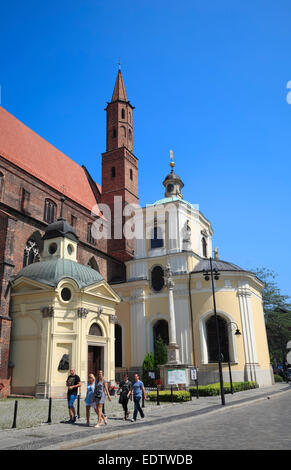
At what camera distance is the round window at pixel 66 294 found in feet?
75.2

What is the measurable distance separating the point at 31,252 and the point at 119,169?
56.4 feet

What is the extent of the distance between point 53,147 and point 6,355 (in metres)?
22.7

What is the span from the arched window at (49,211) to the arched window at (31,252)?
3332mm

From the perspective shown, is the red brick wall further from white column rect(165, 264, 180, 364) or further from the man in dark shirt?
the man in dark shirt

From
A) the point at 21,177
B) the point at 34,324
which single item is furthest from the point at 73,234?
the point at 34,324

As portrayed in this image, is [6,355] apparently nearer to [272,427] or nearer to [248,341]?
[272,427]

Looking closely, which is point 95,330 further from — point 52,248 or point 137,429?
point 137,429

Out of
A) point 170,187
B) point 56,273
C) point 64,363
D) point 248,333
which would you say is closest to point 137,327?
point 248,333

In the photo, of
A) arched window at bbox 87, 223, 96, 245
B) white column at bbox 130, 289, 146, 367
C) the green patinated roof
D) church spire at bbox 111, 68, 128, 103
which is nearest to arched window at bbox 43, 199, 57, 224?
arched window at bbox 87, 223, 96, 245

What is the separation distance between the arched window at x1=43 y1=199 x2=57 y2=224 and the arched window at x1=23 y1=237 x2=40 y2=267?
Answer: 3332mm

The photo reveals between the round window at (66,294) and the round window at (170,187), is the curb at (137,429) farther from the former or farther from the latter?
the round window at (170,187)

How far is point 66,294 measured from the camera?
23141 mm

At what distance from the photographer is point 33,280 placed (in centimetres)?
2242

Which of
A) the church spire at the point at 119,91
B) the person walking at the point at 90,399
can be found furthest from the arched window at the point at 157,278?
the church spire at the point at 119,91
